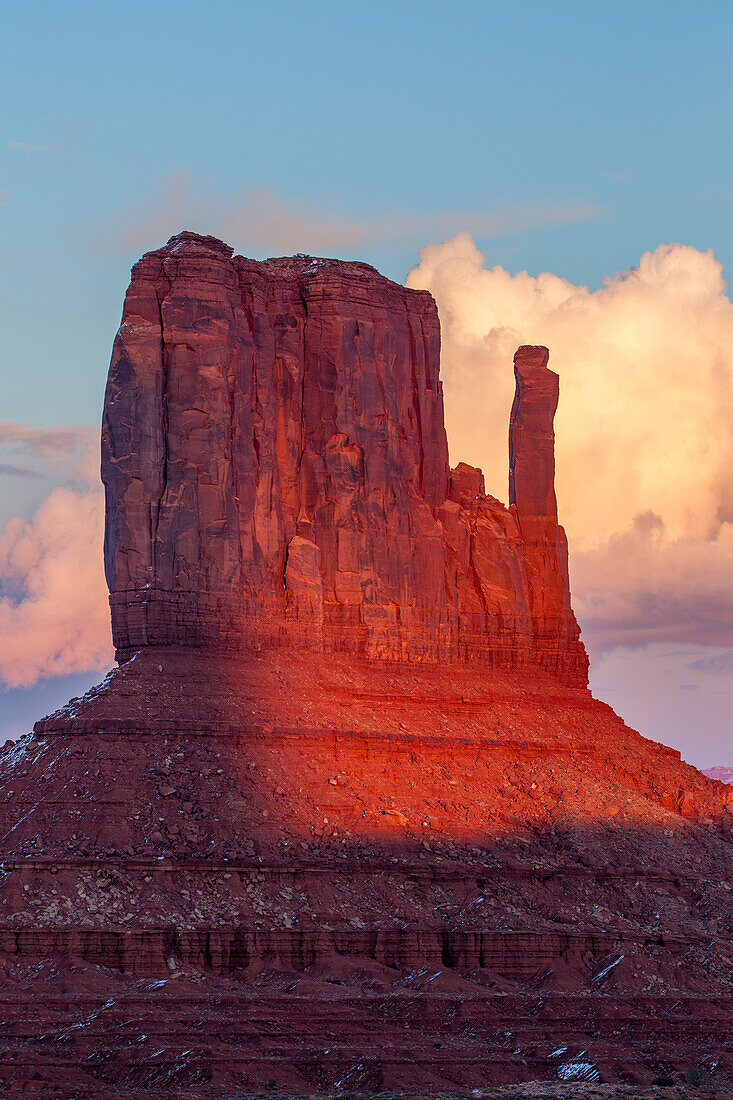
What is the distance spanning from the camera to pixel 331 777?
3152 inches

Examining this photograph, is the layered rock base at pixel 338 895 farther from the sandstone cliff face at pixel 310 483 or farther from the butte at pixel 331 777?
the sandstone cliff face at pixel 310 483

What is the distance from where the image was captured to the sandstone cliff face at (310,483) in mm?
85500

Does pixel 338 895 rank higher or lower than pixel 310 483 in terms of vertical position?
lower

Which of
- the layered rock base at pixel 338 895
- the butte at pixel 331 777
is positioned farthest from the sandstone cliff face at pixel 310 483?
the layered rock base at pixel 338 895

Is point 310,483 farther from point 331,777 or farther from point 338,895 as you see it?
point 338,895

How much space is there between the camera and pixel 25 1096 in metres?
56.1

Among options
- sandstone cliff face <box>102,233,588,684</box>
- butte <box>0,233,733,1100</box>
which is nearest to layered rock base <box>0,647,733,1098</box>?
butte <box>0,233,733,1100</box>

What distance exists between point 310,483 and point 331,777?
16016mm

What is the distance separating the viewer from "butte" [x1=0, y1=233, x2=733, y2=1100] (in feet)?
216

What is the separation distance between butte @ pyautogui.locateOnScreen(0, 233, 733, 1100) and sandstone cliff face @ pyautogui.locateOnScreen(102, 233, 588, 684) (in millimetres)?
137

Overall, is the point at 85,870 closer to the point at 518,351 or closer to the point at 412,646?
the point at 412,646

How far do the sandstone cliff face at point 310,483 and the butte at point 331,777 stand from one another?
0.14 m

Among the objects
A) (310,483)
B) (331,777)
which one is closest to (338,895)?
(331,777)

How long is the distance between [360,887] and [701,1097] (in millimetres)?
18855
